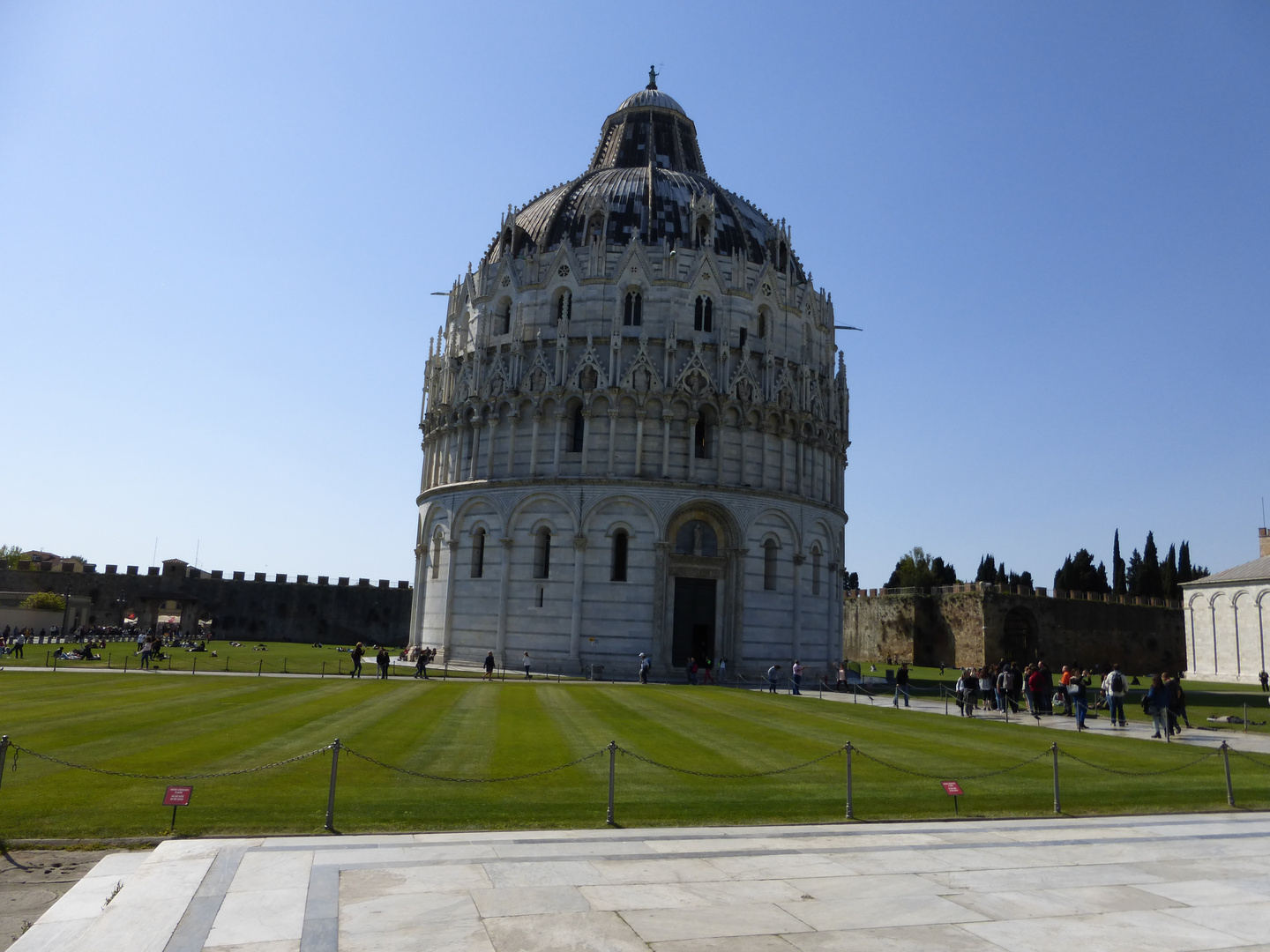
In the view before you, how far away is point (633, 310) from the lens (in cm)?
5200

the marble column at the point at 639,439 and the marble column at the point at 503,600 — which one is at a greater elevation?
the marble column at the point at 639,439

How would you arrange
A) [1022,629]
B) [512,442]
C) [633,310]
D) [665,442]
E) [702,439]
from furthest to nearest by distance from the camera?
[1022,629], [633,310], [512,442], [702,439], [665,442]

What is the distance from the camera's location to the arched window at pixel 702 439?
50.9m

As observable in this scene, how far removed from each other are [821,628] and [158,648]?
121 ft

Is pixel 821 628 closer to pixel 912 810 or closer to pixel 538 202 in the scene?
pixel 538 202

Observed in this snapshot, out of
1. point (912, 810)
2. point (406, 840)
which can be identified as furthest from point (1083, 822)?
point (406, 840)

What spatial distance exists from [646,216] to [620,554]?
21079 millimetres

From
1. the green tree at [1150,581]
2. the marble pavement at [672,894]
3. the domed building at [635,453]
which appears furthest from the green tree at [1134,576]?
the marble pavement at [672,894]

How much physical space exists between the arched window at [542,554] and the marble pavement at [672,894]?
3707cm

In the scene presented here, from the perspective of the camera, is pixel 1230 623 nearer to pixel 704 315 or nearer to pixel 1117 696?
pixel 704 315

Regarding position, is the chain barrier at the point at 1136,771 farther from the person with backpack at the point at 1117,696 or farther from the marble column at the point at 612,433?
the marble column at the point at 612,433

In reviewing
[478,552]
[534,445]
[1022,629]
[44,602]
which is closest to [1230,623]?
[1022,629]

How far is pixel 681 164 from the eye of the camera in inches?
2643

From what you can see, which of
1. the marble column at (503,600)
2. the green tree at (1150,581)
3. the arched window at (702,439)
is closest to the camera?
the marble column at (503,600)
